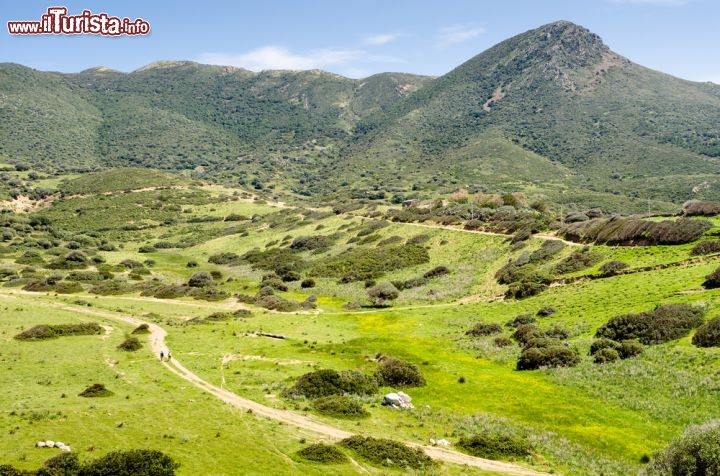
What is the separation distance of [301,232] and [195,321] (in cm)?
7106

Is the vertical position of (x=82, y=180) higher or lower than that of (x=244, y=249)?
higher

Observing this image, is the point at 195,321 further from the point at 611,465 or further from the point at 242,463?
the point at 611,465

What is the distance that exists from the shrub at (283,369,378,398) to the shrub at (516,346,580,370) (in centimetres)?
1207

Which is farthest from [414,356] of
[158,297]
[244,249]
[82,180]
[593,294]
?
[82,180]

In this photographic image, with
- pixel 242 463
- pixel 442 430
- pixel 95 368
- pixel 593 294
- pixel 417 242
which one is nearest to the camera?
pixel 242 463

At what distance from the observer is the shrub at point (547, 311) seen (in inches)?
2076

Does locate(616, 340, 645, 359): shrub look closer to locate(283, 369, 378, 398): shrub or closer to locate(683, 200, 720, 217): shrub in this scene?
locate(283, 369, 378, 398): shrub

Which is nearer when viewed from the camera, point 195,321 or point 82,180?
point 195,321

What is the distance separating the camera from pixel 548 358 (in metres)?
41.4

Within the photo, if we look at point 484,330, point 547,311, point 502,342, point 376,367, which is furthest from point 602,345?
point 376,367

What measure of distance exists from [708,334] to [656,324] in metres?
4.36

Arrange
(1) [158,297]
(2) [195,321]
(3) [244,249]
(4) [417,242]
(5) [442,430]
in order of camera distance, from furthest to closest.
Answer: (3) [244,249] → (4) [417,242] → (1) [158,297] → (2) [195,321] → (5) [442,430]

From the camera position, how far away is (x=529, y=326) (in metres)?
48.8

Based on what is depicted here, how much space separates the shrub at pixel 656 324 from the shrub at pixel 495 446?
52.4 feet
